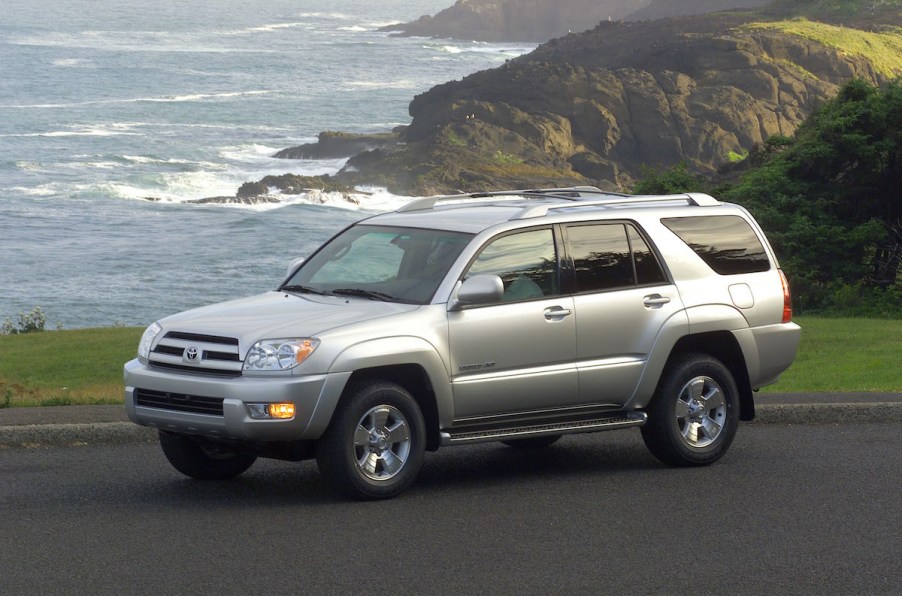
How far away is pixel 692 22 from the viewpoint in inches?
3501

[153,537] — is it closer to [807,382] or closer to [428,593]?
[428,593]

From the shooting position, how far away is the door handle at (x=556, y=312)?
8609 mm

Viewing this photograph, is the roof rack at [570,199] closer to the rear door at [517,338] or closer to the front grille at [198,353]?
the rear door at [517,338]

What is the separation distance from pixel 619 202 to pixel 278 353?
302 centimetres

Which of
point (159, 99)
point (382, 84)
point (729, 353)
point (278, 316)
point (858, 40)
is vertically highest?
point (382, 84)

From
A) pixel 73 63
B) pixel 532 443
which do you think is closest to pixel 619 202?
pixel 532 443

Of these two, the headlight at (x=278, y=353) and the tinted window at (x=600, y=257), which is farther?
the tinted window at (x=600, y=257)

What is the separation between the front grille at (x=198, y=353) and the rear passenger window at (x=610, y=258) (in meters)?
2.46

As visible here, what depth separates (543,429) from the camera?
8609mm

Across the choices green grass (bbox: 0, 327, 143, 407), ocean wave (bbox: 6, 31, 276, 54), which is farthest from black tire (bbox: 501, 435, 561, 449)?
ocean wave (bbox: 6, 31, 276, 54)

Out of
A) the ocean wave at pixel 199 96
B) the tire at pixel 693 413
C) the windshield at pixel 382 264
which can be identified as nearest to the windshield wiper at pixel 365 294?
the windshield at pixel 382 264

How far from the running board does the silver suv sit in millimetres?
15

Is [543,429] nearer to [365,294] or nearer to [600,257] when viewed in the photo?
[600,257]

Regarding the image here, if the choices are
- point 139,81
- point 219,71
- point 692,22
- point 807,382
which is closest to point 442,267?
point 807,382
